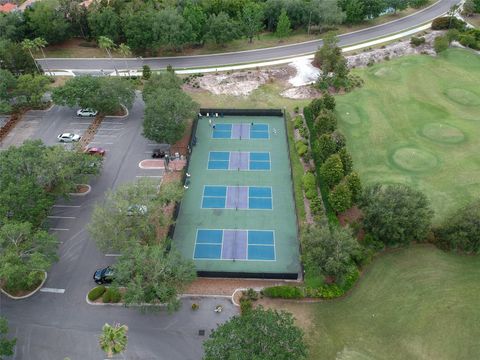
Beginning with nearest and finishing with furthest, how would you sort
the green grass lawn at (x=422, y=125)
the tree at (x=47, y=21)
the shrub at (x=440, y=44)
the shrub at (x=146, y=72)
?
1. the green grass lawn at (x=422, y=125)
2. the shrub at (x=146, y=72)
3. the shrub at (x=440, y=44)
4. the tree at (x=47, y=21)

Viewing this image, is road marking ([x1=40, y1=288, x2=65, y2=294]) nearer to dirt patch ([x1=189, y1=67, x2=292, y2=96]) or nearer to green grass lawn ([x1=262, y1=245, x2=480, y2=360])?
green grass lawn ([x1=262, y1=245, x2=480, y2=360])

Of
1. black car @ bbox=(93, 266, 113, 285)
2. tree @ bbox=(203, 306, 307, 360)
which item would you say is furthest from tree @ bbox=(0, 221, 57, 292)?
tree @ bbox=(203, 306, 307, 360)

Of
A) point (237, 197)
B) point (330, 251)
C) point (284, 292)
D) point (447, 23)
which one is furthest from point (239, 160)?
point (447, 23)

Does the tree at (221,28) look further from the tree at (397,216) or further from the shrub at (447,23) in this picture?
the tree at (397,216)

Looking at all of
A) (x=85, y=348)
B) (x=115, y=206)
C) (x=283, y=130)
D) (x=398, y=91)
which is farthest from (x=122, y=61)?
(x=85, y=348)

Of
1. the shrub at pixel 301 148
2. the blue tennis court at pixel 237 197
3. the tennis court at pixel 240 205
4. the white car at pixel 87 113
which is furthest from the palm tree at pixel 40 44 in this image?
the shrub at pixel 301 148

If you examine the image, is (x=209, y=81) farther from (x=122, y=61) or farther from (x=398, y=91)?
(x=398, y=91)

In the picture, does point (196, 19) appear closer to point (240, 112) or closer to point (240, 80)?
point (240, 80)
